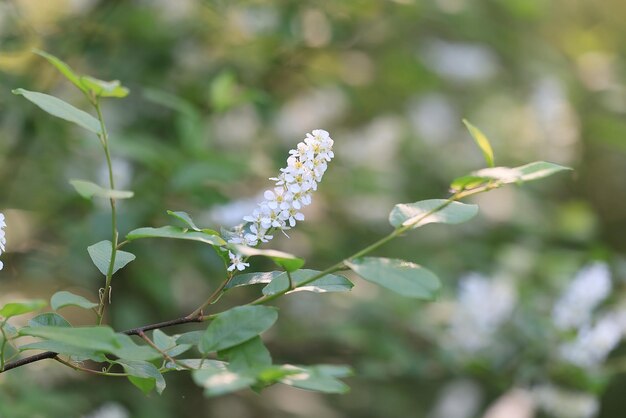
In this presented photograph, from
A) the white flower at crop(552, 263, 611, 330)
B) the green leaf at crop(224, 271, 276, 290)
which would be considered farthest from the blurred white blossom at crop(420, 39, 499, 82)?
the green leaf at crop(224, 271, 276, 290)

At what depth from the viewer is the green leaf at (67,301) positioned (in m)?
0.62

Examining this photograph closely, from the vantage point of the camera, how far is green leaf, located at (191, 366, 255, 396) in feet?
1.62

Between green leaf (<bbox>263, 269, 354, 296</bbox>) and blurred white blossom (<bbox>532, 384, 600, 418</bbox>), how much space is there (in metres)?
1.20

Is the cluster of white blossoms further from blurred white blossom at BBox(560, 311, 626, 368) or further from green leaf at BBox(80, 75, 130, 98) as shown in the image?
blurred white blossom at BBox(560, 311, 626, 368)

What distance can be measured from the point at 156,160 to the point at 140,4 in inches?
30.2

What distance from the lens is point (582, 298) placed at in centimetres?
167

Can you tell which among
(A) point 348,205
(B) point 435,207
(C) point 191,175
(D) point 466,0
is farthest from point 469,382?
(B) point 435,207

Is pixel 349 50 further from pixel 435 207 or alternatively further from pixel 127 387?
pixel 435 207

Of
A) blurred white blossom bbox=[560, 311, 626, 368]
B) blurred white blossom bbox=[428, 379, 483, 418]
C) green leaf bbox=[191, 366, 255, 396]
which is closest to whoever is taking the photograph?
green leaf bbox=[191, 366, 255, 396]

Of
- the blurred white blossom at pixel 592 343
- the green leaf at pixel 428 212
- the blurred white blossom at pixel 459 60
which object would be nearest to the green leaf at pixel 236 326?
the green leaf at pixel 428 212

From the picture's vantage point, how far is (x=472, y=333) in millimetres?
1803

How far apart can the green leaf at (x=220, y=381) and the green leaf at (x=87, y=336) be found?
0.19 ft

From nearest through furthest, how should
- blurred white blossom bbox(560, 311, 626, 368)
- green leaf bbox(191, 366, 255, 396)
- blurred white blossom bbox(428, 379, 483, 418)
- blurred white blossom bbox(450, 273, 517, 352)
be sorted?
green leaf bbox(191, 366, 255, 396) < blurred white blossom bbox(560, 311, 626, 368) < blurred white blossom bbox(450, 273, 517, 352) < blurred white blossom bbox(428, 379, 483, 418)

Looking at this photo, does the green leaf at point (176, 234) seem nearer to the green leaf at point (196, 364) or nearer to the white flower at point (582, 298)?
the green leaf at point (196, 364)
